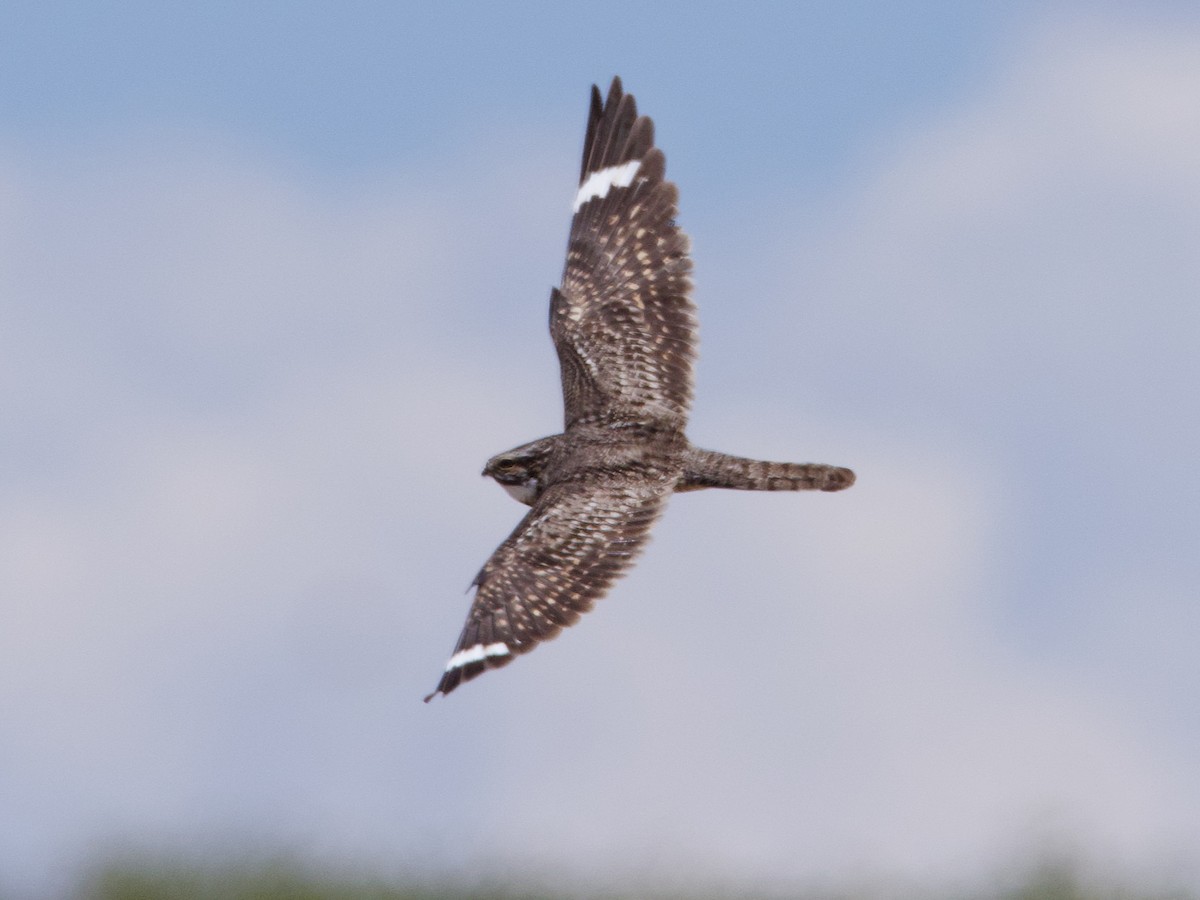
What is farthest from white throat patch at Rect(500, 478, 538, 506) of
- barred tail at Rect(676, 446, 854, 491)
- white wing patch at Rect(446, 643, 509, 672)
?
white wing patch at Rect(446, 643, 509, 672)

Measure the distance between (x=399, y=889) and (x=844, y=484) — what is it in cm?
730

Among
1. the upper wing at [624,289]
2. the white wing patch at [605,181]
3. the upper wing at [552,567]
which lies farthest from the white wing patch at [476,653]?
the white wing patch at [605,181]

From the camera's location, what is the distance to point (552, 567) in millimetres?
12547

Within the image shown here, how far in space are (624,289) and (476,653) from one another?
3707mm

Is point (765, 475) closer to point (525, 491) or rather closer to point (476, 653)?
point (525, 491)

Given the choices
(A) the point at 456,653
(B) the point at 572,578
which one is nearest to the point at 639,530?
Result: (B) the point at 572,578

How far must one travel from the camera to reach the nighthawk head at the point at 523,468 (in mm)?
13773

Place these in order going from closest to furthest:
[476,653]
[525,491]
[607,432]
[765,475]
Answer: [476,653]
[765,475]
[607,432]
[525,491]

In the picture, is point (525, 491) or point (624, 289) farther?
point (624, 289)

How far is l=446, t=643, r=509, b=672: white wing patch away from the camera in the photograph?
1191 cm

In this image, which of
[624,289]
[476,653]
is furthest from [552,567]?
[624,289]

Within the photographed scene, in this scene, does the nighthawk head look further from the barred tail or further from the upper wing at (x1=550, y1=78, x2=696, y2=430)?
the barred tail

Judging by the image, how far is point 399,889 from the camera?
18766 mm

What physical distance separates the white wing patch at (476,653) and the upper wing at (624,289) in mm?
2367
